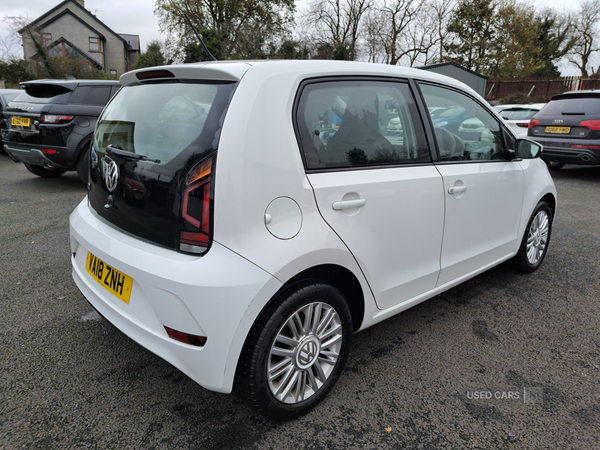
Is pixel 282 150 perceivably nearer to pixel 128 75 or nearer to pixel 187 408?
pixel 128 75

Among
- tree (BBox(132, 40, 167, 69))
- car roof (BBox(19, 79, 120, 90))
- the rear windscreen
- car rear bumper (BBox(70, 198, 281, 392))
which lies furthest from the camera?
tree (BBox(132, 40, 167, 69))

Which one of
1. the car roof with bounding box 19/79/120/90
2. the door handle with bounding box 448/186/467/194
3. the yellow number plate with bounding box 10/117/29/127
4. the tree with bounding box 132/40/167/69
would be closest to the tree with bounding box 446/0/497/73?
the tree with bounding box 132/40/167/69

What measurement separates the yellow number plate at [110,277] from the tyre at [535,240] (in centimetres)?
311

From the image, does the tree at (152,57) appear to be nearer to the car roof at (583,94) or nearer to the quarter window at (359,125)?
the car roof at (583,94)

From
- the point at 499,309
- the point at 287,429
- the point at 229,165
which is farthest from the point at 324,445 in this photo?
the point at 499,309

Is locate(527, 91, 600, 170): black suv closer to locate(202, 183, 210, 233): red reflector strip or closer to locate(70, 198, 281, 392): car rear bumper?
locate(70, 198, 281, 392): car rear bumper

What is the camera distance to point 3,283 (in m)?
3.41

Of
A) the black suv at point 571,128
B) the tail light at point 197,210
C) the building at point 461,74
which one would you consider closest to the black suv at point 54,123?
the tail light at point 197,210

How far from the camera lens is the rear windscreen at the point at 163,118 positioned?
5.88 ft

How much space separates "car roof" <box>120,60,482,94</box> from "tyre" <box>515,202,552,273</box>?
193cm

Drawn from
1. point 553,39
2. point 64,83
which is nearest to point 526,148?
point 64,83

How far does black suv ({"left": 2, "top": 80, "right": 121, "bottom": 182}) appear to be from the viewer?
6.42 metres

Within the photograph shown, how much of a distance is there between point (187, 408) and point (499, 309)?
2358mm

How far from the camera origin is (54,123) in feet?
21.1
